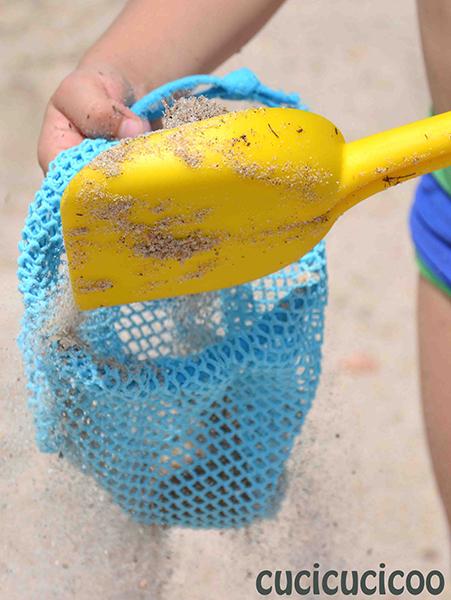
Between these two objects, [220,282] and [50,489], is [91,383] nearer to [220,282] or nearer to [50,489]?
[220,282]

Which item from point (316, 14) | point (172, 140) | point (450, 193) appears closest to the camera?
point (172, 140)

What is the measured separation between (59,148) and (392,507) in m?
1.01

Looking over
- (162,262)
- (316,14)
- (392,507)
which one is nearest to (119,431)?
(162,262)

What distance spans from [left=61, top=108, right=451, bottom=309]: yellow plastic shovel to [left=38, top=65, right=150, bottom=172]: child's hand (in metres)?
0.25

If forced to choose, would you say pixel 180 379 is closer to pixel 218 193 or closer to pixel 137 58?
pixel 218 193

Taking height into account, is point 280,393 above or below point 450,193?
below

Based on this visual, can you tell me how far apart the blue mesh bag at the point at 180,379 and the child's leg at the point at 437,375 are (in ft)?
0.54

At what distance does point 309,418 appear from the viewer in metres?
1.59

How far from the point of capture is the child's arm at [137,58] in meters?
1.05

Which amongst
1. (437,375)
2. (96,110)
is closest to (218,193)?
(96,110)

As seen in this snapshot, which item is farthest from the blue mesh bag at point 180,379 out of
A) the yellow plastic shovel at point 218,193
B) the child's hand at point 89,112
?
the yellow plastic shovel at point 218,193

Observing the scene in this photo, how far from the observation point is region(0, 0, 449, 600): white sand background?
1368 mm

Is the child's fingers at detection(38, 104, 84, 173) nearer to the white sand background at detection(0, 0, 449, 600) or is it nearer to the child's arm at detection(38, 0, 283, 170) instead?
the child's arm at detection(38, 0, 283, 170)

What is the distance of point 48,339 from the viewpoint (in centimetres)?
102
